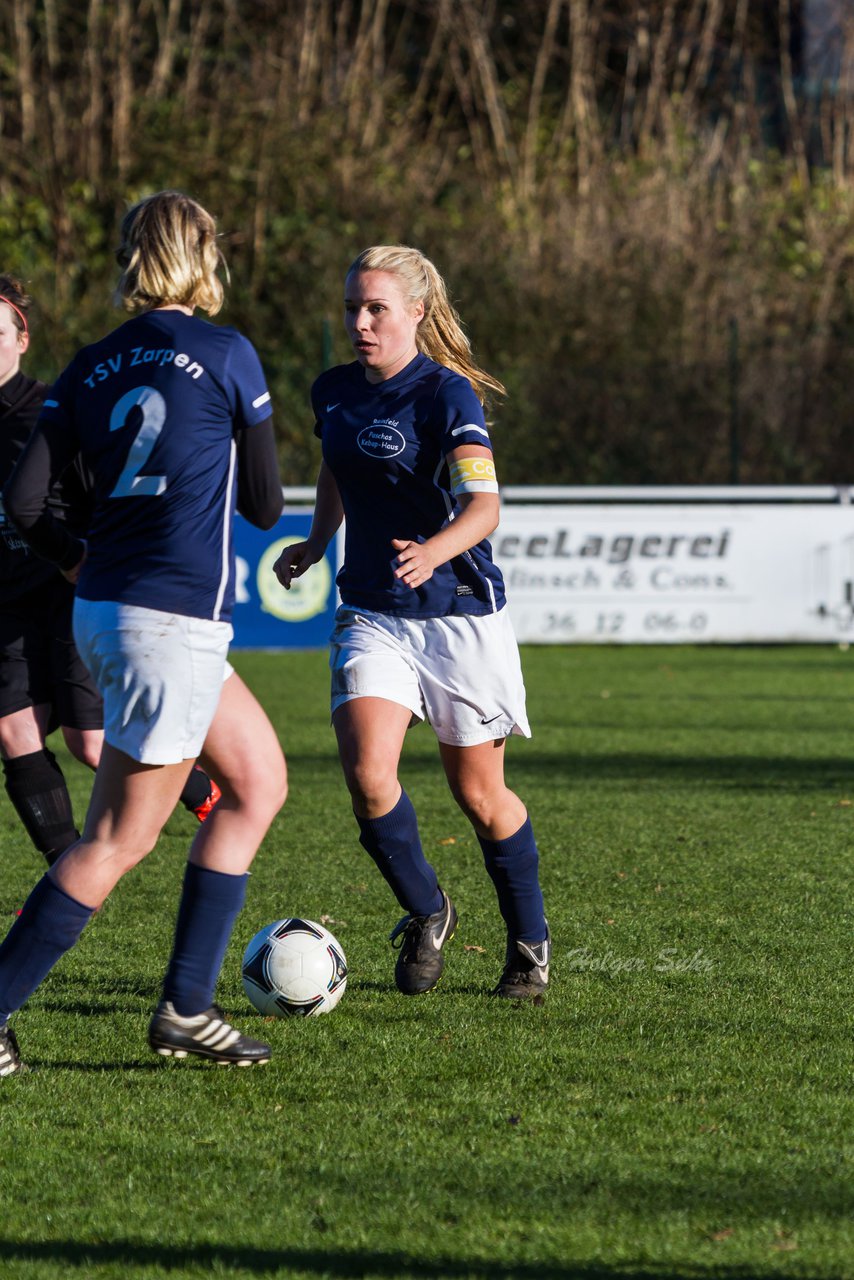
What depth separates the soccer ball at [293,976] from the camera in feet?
14.3

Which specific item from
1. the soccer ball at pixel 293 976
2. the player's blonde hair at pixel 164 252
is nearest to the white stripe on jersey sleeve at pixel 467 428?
the player's blonde hair at pixel 164 252

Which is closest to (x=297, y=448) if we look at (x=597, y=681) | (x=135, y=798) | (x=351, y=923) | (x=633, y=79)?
(x=597, y=681)

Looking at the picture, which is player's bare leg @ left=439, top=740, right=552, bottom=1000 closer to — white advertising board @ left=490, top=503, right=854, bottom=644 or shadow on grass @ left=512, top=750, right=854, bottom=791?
shadow on grass @ left=512, top=750, right=854, bottom=791

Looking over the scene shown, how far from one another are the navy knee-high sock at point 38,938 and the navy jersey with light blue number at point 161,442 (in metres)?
0.65

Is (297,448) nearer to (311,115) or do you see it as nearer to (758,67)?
(311,115)

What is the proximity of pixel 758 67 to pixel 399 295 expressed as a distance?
25.9 metres

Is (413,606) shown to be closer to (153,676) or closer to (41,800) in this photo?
(153,676)

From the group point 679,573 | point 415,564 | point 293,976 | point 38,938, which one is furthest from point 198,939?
point 679,573

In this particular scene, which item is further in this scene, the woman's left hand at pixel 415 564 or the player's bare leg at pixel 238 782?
the woman's left hand at pixel 415 564

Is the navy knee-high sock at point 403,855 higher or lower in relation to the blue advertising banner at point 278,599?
higher

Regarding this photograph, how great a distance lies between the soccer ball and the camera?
4.37 meters

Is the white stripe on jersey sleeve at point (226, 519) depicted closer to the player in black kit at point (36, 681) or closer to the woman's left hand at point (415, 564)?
the woman's left hand at point (415, 564)

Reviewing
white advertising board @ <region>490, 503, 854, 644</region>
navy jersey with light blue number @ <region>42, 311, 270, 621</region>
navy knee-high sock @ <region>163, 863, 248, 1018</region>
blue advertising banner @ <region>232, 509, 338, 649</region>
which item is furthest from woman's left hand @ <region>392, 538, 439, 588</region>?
white advertising board @ <region>490, 503, 854, 644</region>

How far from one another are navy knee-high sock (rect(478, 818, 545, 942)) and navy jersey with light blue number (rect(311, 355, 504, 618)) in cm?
64
